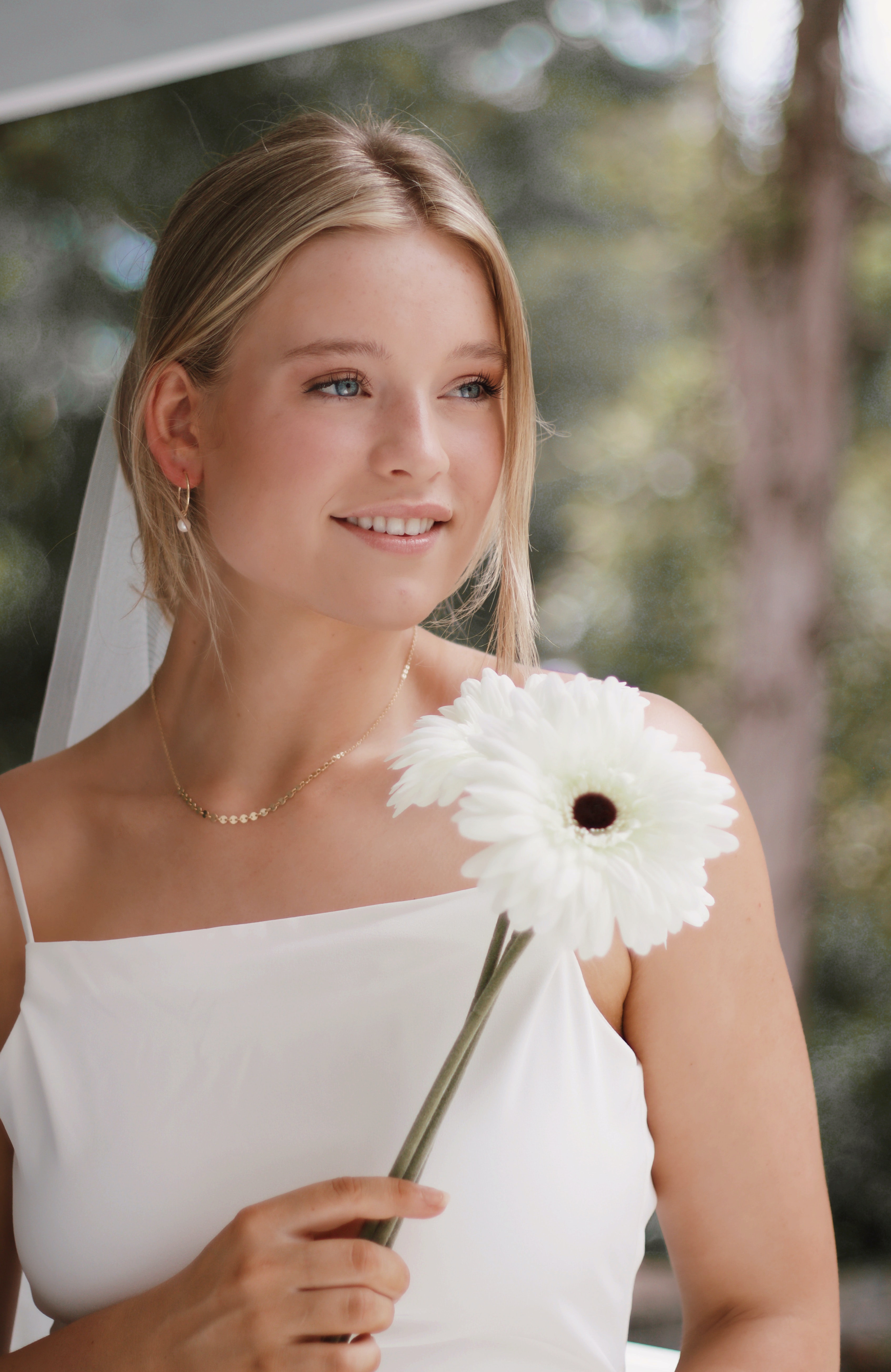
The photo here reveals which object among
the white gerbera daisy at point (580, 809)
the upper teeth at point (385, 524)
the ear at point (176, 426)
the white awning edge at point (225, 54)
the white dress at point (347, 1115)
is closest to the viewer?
the white gerbera daisy at point (580, 809)

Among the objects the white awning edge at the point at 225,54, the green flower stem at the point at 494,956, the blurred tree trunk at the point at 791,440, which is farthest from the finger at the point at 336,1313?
the white awning edge at the point at 225,54

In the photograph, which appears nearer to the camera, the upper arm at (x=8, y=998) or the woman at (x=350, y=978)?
the woman at (x=350, y=978)

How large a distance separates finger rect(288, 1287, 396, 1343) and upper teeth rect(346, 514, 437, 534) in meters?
0.64

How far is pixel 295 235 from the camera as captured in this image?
1.07m

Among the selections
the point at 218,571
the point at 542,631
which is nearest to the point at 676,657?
the point at 542,631

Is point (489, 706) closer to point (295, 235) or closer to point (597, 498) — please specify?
point (295, 235)

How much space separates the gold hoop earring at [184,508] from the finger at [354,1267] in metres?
0.78

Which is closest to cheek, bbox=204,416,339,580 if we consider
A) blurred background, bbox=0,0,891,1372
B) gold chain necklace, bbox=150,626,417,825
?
gold chain necklace, bbox=150,626,417,825

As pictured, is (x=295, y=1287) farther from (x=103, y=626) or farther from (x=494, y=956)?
(x=103, y=626)

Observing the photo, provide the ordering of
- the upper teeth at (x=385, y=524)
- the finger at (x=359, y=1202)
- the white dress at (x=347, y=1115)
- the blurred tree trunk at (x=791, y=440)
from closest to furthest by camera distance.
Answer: the finger at (x=359, y=1202) < the white dress at (x=347, y=1115) < the upper teeth at (x=385, y=524) < the blurred tree trunk at (x=791, y=440)

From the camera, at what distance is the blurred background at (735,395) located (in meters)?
1.66

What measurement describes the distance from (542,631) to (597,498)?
0.24 metres

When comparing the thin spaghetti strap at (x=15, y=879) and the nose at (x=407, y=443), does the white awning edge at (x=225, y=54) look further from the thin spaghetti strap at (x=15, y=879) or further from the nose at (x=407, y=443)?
the thin spaghetti strap at (x=15, y=879)

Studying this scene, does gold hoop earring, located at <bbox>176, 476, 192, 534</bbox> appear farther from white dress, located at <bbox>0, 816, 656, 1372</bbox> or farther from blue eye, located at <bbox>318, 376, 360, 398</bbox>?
white dress, located at <bbox>0, 816, 656, 1372</bbox>
